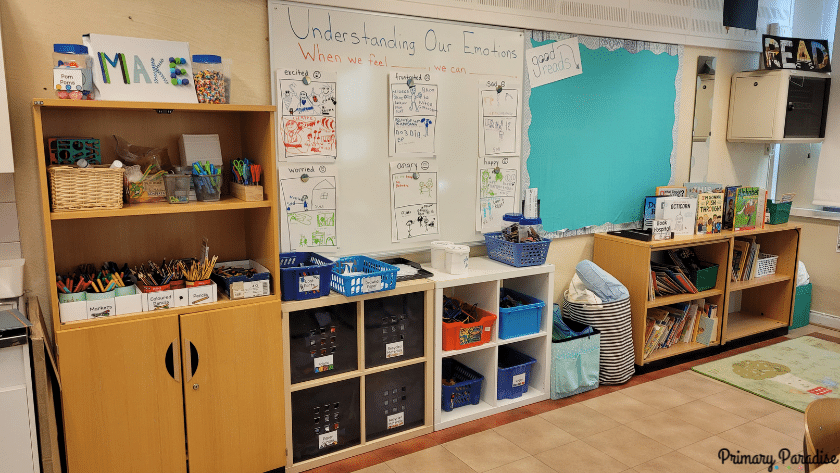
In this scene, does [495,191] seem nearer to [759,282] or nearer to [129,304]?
[129,304]

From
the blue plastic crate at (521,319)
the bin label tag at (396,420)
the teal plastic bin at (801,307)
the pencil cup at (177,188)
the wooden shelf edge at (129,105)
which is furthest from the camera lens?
Result: the teal plastic bin at (801,307)

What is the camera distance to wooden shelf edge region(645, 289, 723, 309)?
3908 mm

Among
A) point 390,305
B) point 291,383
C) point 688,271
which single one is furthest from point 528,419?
point 688,271

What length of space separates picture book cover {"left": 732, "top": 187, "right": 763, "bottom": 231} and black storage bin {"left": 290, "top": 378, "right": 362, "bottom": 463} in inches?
119

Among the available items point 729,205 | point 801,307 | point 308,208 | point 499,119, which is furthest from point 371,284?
point 801,307

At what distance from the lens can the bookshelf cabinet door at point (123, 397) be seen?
2230mm

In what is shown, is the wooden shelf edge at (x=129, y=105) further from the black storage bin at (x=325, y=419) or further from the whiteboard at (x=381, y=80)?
the black storage bin at (x=325, y=419)

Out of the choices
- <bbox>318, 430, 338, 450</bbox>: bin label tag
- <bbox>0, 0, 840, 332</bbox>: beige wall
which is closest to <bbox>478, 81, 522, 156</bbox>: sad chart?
<bbox>0, 0, 840, 332</bbox>: beige wall

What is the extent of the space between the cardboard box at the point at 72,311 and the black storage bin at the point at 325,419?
0.94 metres

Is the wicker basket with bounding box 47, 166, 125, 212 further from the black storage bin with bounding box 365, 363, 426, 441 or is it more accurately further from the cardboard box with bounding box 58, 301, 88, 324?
the black storage bin with bounding box 365, 363, 426, 441

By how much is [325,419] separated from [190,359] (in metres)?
0.73

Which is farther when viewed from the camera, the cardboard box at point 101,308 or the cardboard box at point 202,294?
the cardboard box at point 202,294

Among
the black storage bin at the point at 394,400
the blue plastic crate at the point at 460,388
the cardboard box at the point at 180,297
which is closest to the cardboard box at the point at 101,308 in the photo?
the cardboard box at the point at 180,297

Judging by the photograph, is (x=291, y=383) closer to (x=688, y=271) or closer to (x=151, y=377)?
(x=151, y=377)
